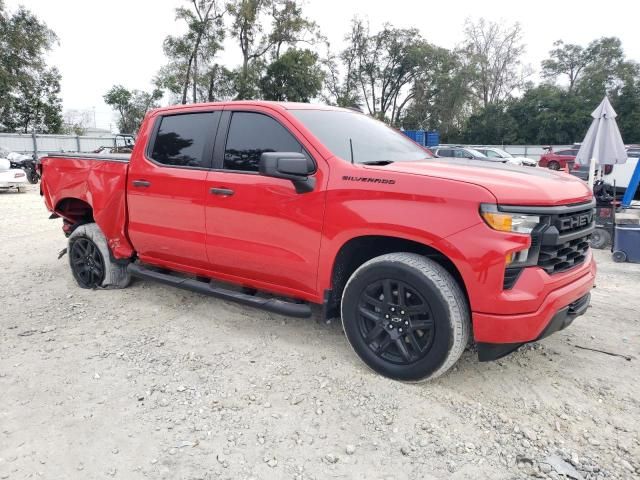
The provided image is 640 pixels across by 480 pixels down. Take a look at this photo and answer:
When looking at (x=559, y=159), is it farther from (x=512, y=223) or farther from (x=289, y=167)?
(x=289, y=167)

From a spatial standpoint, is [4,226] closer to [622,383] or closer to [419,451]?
[419,451]

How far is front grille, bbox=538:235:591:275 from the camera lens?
2826 mm

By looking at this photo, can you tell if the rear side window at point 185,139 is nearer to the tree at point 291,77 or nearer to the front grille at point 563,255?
the front grille at point 563,255

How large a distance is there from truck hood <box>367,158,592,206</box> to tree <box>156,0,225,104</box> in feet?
95.7

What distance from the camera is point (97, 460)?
8.13ft

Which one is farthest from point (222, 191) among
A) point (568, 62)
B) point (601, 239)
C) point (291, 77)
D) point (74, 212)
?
point (568, 62)

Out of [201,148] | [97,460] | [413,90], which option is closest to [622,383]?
[97,460]

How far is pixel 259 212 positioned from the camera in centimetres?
355

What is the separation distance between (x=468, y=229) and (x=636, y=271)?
15.7 feet

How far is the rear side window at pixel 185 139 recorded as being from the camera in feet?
13.2

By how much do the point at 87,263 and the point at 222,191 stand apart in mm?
2282

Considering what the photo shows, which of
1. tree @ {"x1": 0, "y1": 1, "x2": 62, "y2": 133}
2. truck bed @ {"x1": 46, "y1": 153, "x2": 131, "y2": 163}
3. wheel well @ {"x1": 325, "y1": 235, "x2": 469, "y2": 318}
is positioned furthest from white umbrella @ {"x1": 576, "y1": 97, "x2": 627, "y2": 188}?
tree @ {"x1": 0, "y1": 1, "x2": 62, "y2": 133}

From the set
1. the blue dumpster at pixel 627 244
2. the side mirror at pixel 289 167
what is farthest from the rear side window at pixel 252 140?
the blue dumpster at pixel 627 244

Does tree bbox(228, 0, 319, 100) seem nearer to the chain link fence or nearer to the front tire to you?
the chain link fence
